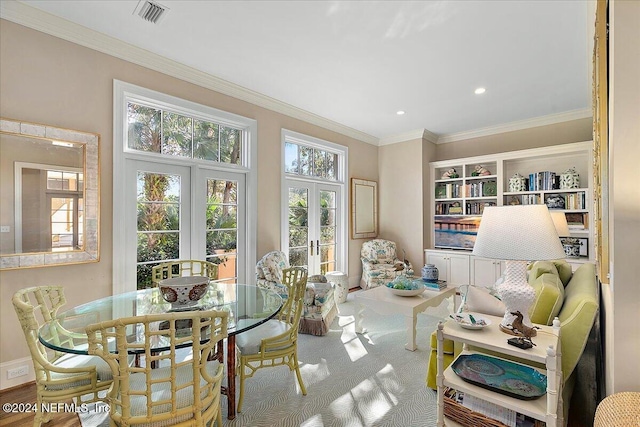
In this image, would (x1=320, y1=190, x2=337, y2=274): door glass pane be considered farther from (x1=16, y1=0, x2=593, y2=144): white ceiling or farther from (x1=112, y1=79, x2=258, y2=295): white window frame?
(x1=16, y1=0, x2=593, y2=144): white ceiling

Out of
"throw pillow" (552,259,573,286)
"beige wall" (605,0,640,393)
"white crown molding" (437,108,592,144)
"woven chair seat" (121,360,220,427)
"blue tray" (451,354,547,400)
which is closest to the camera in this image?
"beige wall" (605,0,640,393)

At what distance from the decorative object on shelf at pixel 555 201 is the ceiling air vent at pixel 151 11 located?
5400 millimetres

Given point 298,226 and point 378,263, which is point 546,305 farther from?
A: point 378,263

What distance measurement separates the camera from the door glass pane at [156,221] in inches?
121

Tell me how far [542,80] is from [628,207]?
321 centimetres

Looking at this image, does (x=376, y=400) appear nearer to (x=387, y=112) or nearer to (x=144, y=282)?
(x=144, y=282)

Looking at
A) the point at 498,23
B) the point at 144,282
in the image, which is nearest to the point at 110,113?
the point at 144,282

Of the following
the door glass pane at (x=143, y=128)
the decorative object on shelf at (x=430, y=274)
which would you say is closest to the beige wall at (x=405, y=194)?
the decorative object on shelf at (x=430, y=274)

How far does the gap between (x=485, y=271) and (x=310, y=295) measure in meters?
3.19

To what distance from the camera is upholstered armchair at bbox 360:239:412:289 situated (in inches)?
195

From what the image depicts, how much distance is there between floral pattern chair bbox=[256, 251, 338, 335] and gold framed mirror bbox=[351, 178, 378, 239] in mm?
2062

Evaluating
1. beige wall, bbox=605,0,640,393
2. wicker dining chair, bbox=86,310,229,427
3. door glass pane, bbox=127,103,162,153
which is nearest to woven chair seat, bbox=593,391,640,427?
beige wall, bbox=605,0,640,393

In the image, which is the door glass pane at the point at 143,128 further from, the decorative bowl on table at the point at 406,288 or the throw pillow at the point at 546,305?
the throw pillow at the point at 546,305

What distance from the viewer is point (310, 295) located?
3.40 m
